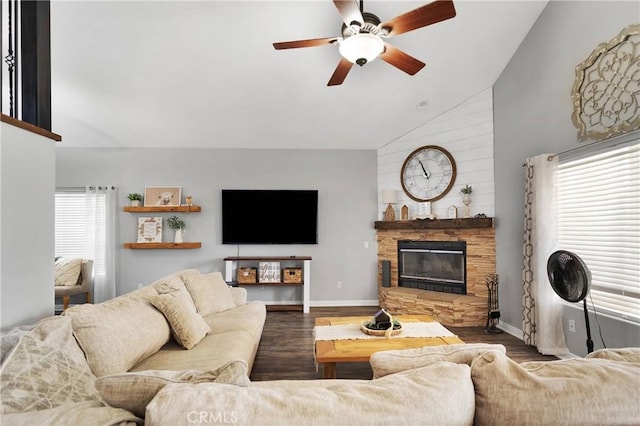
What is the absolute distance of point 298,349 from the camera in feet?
11.9

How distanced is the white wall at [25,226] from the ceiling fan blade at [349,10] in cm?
194

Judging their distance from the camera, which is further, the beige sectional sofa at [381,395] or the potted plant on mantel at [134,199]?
the potted plant on mantel at [134,199]

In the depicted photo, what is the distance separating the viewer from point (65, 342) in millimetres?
1521

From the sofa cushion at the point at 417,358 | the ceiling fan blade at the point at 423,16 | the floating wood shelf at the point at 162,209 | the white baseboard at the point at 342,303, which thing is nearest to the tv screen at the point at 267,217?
the floating wood shelf at the point at 162,209

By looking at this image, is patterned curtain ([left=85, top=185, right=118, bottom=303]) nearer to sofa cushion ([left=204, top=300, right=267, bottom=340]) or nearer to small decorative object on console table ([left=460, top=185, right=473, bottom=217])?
sofa cushion ([left=204, top=300, right=267, bottom=340])

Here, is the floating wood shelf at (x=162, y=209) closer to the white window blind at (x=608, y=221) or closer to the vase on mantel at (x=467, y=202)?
the vase on mantel at (x=467, y=202)

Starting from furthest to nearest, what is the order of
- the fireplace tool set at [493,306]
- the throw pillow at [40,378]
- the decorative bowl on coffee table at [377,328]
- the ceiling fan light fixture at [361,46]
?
the fireplace tool set at [493,306]
the decorative bowl on coffee table at [377,328]
the ceiling fan light fixture at [361,46]
the throw pillow at [40,378]

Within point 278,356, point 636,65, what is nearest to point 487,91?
point 636,65

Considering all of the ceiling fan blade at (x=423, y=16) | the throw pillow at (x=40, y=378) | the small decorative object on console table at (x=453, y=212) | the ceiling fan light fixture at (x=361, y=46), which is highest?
the ceiling fan blade at (x=423, y=16)

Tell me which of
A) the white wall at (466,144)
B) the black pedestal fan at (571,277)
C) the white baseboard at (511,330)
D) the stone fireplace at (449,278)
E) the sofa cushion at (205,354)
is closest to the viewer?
the sofa cushion at (205,354)

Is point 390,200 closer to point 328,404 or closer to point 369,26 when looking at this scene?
point 369,26

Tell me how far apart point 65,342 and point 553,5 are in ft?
16.0

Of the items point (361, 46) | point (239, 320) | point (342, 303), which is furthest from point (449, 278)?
point (361, 46)

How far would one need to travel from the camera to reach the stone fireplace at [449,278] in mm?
4418
